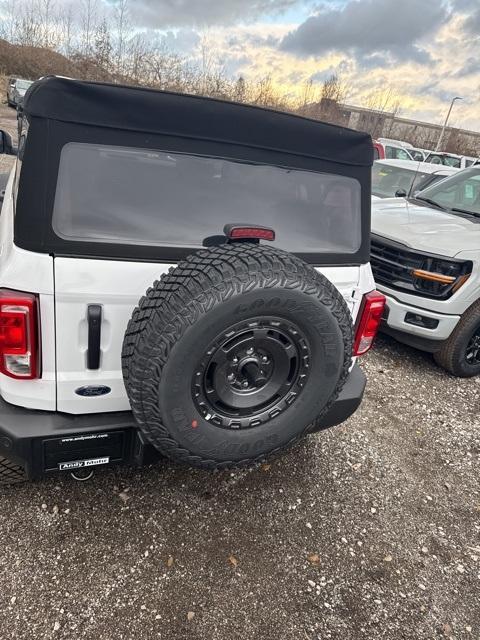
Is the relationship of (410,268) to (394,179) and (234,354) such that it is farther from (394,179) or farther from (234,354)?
(394,179)

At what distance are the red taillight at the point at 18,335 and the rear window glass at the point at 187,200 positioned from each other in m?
0.31

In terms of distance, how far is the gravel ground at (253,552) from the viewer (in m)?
1.93

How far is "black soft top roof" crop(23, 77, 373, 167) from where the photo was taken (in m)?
1.60

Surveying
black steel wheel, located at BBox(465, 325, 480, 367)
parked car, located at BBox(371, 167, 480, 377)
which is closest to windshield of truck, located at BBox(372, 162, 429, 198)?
parked car, located at BBox(371, 167, 480, 377)

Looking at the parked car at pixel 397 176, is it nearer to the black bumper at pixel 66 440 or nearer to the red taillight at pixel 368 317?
the red taillight at pixel 368 317

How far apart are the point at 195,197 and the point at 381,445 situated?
2.37 metres

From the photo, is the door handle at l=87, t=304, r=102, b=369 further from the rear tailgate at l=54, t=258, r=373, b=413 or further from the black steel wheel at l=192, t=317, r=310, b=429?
the black steel wheel at l=192, t=317, r=310, b=429

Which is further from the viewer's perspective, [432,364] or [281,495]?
[432,364]

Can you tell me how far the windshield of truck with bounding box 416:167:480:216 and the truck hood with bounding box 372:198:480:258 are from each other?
0.23m

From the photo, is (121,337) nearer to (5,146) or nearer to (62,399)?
(62,399)

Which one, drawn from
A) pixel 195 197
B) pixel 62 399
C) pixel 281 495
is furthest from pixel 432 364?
pixel 62 399

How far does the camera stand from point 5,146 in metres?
3.56

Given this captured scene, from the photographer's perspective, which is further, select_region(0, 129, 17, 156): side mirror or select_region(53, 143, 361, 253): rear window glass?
select_region(0, 129, 17, 156): side mirror

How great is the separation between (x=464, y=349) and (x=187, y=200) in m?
3.36
